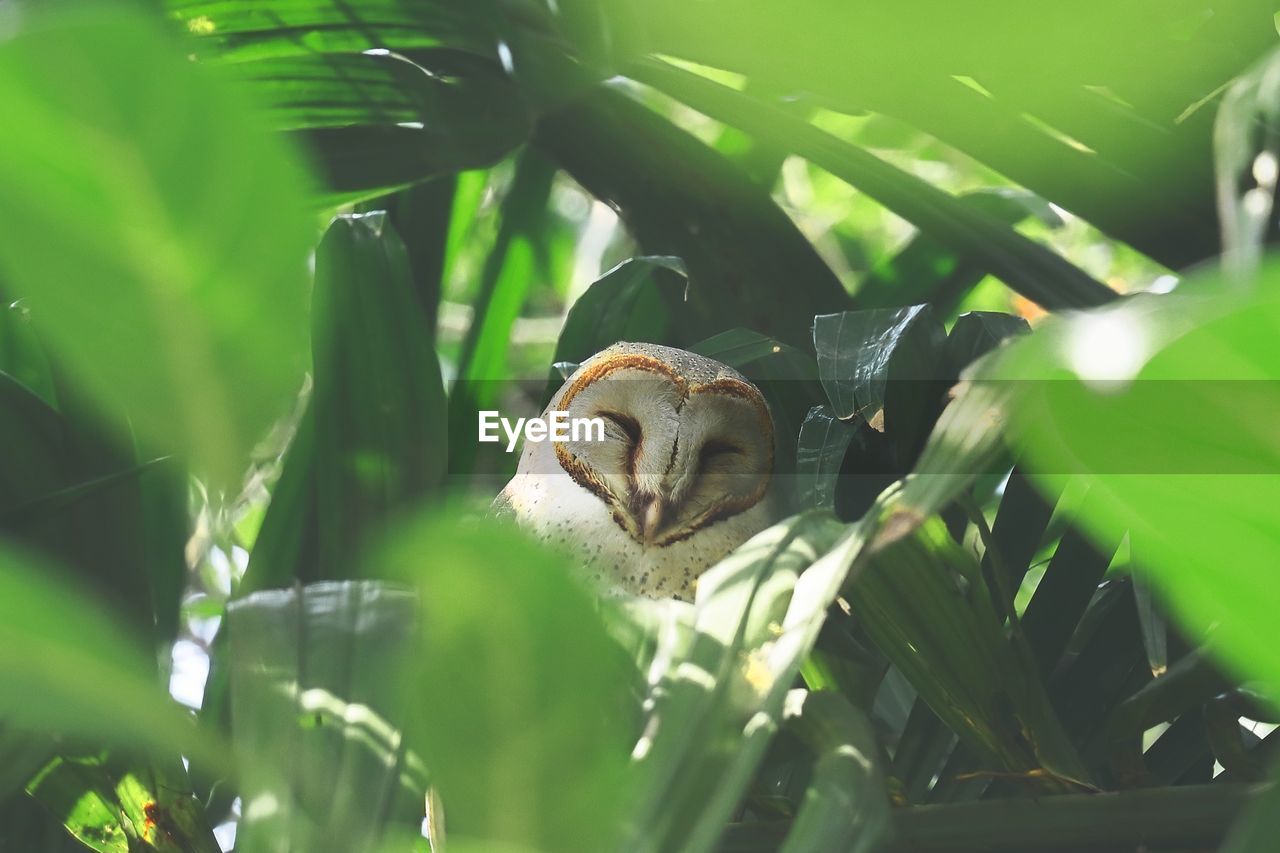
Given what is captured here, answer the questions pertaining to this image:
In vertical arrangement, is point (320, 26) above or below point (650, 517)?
above

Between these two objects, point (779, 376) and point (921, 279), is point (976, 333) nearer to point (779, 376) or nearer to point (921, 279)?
point (779, 376)

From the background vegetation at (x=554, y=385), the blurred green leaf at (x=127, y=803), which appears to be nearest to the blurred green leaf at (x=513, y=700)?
the background vegetation at (x=554, y=385)

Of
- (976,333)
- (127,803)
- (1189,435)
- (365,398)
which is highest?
(1189,435)

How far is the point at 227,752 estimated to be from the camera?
0.88ft

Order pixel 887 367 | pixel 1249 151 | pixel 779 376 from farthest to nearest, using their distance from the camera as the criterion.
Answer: pixel 779 376 → pixel 887 367 → pixel 1249 151

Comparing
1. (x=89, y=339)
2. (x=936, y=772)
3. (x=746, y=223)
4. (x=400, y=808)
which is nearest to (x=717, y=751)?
(x=400, y=808)

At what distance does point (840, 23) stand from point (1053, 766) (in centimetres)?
38

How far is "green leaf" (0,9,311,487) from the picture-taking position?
12 centimetres

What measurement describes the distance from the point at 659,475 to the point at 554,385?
0.32ft

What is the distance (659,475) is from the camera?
28.8 inches

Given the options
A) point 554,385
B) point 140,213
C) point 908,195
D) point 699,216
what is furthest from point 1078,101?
point 140,213

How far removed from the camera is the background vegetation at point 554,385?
134mm

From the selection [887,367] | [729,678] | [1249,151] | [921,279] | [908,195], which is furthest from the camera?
[921,279]

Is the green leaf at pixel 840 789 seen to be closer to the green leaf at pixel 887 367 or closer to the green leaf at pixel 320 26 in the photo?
→ the green leaf at pixel 887 367
